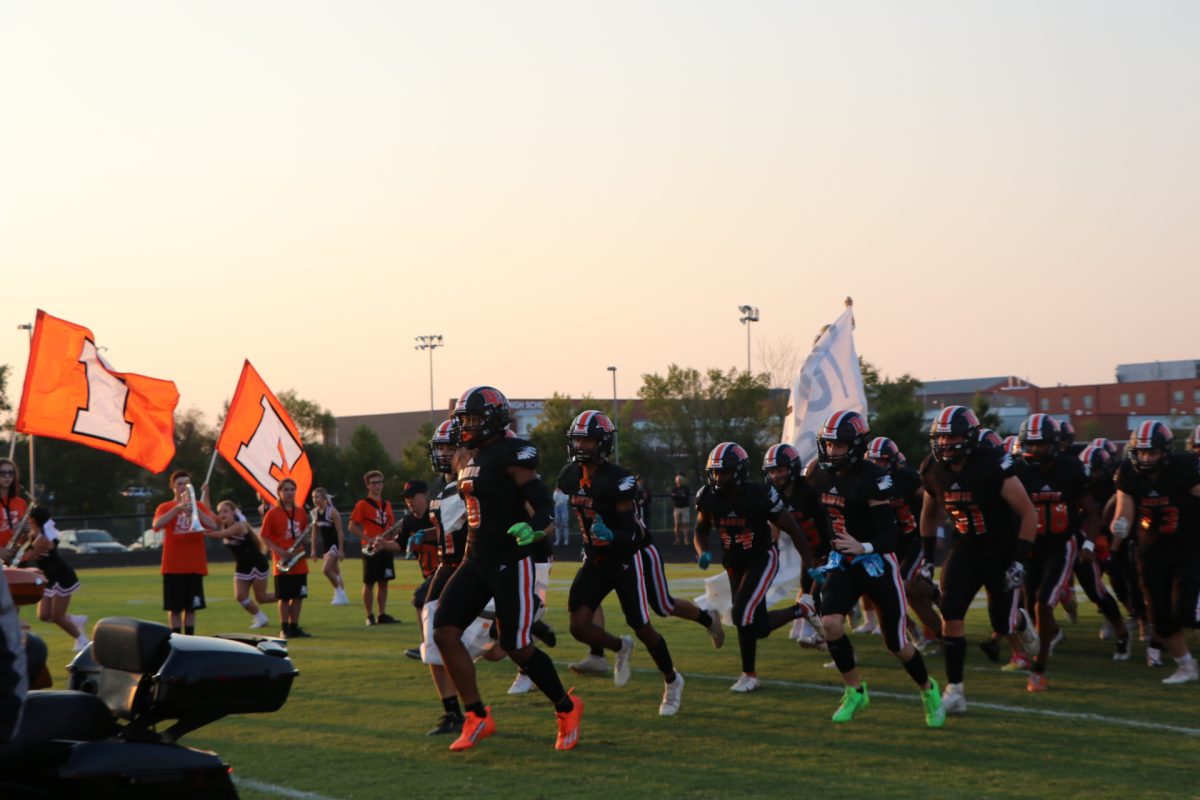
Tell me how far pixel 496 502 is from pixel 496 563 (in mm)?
352

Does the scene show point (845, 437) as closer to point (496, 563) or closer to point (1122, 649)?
point (496, 563)

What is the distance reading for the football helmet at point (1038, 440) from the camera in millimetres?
10953

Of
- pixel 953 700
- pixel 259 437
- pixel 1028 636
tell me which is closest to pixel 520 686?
pixel 953 700

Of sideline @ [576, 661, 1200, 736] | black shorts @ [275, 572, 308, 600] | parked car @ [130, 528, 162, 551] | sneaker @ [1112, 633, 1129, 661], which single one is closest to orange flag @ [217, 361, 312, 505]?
black shorts @ [275, 572, 308, 600]

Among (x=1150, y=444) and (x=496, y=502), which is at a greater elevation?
(x=1150, y=444)

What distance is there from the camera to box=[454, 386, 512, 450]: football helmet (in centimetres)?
808

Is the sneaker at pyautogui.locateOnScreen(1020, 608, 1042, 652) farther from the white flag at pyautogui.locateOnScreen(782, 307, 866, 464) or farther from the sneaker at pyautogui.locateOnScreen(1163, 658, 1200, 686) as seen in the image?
the white flag at pyautogui.locateOnScreen(782, 307, 866, 464)

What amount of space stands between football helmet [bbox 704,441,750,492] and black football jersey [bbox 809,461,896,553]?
5.57ft

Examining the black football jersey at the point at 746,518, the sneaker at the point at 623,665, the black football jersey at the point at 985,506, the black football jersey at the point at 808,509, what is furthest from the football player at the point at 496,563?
the black football jersey at the point at 808,509

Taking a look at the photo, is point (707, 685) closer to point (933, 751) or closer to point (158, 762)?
point (933, 751)

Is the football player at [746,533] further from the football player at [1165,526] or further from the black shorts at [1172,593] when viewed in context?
the black shorts at [1172,593]

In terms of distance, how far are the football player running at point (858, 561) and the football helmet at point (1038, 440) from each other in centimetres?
280

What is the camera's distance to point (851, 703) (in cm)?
871

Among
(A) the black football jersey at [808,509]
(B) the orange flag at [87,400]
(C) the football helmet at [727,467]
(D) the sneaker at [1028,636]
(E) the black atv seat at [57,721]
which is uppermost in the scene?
(B) the orange flag at [87,400]
